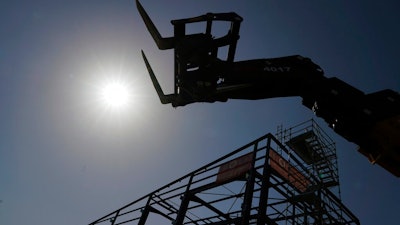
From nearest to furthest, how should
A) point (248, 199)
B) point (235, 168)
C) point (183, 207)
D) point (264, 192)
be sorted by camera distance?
point (248, 199) < point (264, 192) < point (235, 168) < point (183, 207)

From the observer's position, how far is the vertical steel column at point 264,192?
7543mm

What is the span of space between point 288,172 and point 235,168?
193cm

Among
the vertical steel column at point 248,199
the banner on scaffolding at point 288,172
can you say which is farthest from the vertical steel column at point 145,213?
the banner on scaffolding at point 288,172

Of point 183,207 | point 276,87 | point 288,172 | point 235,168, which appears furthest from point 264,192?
point 183,207

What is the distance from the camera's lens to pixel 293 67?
6613 mm

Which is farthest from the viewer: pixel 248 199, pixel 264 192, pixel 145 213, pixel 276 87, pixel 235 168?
pixel 145 213

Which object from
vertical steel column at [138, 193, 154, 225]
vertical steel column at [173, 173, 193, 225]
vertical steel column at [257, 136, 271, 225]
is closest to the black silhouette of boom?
vertical steel column at [257, 136, 271, 225]

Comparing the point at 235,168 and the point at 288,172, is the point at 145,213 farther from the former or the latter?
the point at 288,172

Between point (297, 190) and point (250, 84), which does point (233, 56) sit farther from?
point (297, 190)

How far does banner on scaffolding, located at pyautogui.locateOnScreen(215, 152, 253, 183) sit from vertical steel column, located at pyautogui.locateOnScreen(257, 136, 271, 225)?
0.52 metres

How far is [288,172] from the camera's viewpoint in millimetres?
9711

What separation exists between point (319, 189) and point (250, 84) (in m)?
5.23

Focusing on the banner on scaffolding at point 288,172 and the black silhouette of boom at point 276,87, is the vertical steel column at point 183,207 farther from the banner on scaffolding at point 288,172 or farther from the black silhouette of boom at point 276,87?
the black silhouette of boom at point 276,87

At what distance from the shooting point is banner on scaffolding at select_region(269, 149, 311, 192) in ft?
30.1
